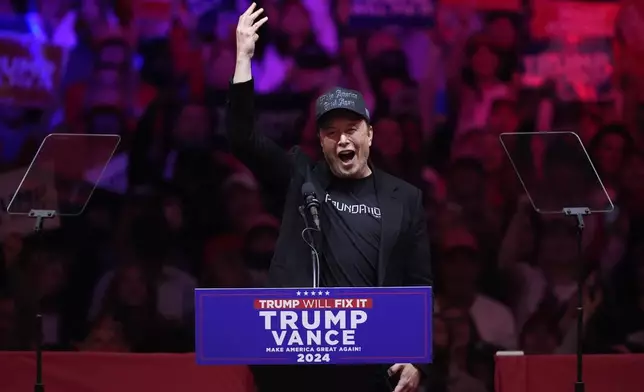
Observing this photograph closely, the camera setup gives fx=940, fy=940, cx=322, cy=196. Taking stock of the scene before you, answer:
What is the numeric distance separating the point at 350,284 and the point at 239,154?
1.64ft

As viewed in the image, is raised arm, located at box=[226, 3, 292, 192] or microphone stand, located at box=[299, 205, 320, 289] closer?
microphone stand, located at box=[299, 205, 320, 289]

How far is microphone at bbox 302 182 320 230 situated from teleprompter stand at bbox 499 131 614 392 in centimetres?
141

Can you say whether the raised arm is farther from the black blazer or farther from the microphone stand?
the microphone stand

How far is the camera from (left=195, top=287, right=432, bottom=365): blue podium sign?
2225 mm

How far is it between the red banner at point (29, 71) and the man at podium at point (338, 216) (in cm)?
181

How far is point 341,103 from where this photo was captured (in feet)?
8.82

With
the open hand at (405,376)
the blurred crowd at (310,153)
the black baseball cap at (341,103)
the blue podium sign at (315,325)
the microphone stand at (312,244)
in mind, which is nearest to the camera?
the blue podium sign at (315,325)

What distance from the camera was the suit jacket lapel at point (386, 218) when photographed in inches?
103

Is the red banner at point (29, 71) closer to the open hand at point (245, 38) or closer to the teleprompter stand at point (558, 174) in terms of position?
the open hand at point (245, 38)

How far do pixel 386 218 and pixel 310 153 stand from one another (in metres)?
1.51

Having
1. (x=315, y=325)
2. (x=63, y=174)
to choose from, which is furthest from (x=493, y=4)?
(x=315, y=325)

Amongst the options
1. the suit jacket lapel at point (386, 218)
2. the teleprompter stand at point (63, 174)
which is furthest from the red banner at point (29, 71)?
the suit jacket lapel at point (386, 218)

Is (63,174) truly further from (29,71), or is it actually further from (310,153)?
(310,153)

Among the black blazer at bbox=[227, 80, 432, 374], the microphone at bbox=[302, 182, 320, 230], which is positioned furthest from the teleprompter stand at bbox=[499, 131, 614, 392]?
the microphone at bbox=[302, 182, 320, 230]
